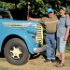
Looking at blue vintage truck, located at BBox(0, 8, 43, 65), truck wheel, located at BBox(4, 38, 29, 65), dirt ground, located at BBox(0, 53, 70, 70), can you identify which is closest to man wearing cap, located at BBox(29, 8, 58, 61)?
blue vintage truck, located at BBox(0, 8, 43, 65)

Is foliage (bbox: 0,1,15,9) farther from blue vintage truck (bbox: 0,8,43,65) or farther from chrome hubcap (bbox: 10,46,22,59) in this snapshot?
chrome hubcap (bbox: 10,46,22,59)

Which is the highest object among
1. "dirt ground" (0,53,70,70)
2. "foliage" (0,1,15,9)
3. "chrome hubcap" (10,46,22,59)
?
"foliage" (0,1,15,9)

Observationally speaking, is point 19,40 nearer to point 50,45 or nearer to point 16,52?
point 16,52

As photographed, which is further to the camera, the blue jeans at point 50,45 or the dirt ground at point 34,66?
the blue jeans at point 50,45

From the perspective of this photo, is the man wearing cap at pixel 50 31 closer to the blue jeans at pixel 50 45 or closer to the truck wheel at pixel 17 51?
the blue jeans at pixel 50 45

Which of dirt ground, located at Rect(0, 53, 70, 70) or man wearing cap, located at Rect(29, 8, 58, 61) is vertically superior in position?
man wearing cap, located at Rect(29, 8, 58, 61)

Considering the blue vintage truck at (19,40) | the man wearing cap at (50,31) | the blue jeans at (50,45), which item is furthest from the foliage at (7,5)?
the blue jeans at (50,45)

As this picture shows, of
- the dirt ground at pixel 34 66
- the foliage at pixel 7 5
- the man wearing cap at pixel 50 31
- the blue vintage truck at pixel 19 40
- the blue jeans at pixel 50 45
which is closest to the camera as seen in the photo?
the dirt ground at pixel 34 66

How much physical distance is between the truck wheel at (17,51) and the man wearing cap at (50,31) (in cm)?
84

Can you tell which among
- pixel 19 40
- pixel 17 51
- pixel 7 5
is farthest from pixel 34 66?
pixel 7 5

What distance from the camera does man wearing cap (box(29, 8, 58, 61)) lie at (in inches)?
416

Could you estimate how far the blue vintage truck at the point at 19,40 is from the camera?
10.4 meters

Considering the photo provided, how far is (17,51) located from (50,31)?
1206 mm

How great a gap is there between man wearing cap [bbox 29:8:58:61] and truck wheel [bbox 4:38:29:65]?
84 centimetres
